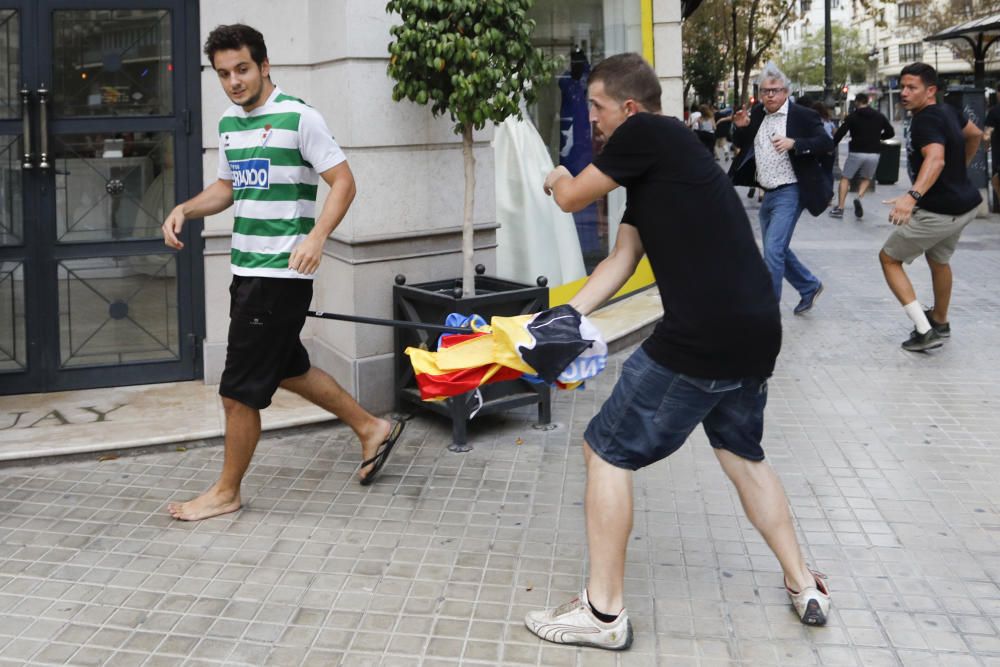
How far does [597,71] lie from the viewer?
12.3 feet

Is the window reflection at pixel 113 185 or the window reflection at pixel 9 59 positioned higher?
the window reflection at pixel 9 59

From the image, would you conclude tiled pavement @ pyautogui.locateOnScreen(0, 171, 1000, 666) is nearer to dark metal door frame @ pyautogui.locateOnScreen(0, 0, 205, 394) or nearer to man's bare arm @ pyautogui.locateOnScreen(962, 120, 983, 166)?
dark metal door frame @ pyautogui.locateOnScreen(0, 0, 205, 394)

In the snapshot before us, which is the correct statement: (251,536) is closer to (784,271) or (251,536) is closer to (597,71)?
(597,71)

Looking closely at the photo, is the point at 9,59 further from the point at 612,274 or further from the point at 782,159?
the point at 782,159

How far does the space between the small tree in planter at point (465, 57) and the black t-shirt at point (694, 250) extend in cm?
234

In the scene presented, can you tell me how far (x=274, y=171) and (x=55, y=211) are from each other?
101 inches

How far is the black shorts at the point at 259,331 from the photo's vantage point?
15.8 ft

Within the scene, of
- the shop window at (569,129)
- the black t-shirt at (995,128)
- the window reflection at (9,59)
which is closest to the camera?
the window reflection at (9,59)

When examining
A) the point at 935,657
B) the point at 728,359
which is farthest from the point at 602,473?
the point at 935,657

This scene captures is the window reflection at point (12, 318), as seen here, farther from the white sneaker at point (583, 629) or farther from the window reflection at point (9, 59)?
the white sneaker at point (583, 629)

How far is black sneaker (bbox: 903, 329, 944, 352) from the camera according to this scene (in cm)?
814

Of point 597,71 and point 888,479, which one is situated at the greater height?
point 597,71

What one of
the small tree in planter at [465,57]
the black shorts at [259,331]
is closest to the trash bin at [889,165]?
the small tree in planter at [465,57]

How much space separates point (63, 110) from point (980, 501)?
530 cm
